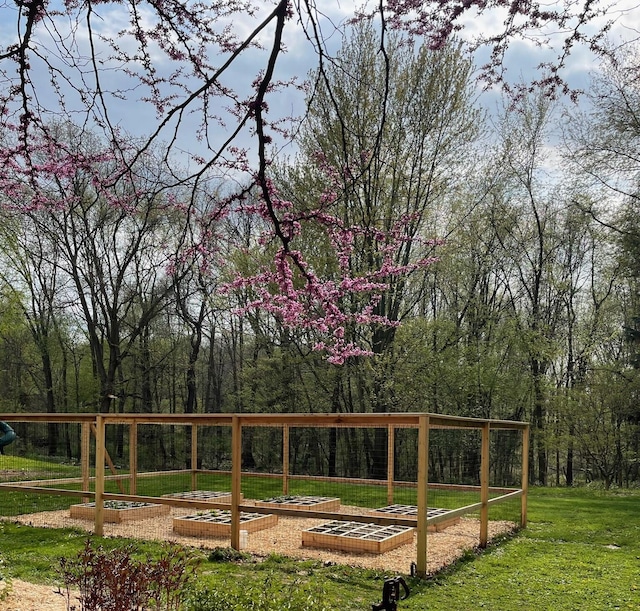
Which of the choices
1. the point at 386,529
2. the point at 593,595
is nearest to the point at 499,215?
the point at 386,529

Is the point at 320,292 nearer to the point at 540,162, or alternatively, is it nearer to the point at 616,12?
the point at 616,12

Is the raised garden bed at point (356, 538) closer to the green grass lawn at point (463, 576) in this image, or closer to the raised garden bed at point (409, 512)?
the green grass lawn at point (463, 576)

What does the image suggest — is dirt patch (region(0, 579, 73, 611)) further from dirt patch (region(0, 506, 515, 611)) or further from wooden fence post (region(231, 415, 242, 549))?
wooden fence post (region(231, 415, 242, 549))

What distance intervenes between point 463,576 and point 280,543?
2.28 metres

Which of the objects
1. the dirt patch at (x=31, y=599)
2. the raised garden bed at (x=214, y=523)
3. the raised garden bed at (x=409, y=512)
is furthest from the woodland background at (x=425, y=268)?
the dirt patch at (x=31, y=599)

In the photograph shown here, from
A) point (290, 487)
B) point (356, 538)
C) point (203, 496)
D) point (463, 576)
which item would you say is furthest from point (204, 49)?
point (290, 487)

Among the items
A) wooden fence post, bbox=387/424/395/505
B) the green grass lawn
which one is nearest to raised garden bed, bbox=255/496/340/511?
wooden fence post, bbox=387/424/395/505

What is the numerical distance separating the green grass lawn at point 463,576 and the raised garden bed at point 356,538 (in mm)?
691

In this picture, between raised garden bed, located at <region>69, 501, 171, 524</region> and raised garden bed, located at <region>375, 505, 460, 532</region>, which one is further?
raised garden bed, located at <region>69, 501, 171, 524</region>

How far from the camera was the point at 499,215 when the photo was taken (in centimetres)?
1798

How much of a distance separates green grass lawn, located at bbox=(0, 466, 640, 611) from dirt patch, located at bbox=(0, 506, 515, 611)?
26cm

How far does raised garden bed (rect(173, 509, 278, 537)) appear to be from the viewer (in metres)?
7.43

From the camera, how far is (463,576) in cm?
571

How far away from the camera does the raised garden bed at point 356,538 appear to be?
21.8 feet
